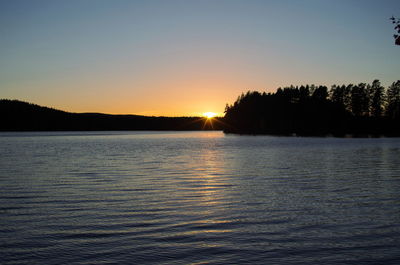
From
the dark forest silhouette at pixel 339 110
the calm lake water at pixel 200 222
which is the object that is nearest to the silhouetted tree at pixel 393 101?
the dark forest silhouette at pixel 339 110

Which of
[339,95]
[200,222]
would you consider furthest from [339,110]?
[200,222]

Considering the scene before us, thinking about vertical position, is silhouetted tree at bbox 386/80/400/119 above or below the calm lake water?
above

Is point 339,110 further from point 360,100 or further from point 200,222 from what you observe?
point 200,222

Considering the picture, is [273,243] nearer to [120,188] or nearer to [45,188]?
[120,188]

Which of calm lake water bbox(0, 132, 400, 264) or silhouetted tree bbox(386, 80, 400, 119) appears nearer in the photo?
calm lake water bbox(0, 132, 400, 264)

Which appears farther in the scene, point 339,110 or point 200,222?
point 339,110

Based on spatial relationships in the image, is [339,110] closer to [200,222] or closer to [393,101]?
[393,101]

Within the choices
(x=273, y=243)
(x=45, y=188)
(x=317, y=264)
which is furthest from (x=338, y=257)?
(x=45, y=188)

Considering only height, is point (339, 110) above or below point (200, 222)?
above

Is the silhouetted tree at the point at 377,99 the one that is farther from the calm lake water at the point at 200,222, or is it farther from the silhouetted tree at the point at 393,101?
the calm lake water at the point at 200,222

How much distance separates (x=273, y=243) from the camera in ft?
34.2

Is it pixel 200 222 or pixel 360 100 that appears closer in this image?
pixel 200 222

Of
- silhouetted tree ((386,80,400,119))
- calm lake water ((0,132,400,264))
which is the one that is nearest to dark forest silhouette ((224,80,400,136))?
silhouetted tree ((386,80,400,119))

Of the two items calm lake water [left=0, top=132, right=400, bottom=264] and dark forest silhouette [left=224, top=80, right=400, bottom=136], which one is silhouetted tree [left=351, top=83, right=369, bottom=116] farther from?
calm lake water [left=0, top=132, right=400, bottom=264]
